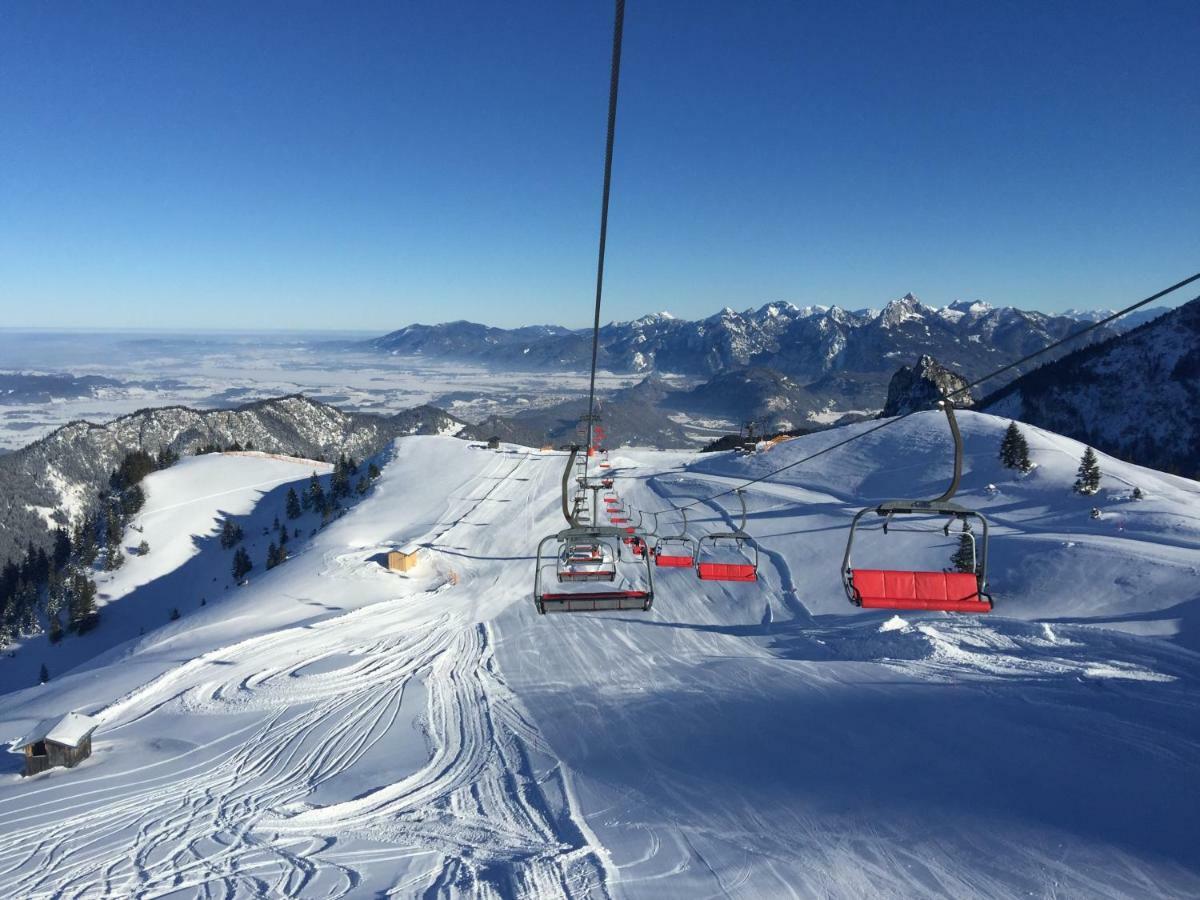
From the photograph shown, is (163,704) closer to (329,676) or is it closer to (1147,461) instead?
(329,676)

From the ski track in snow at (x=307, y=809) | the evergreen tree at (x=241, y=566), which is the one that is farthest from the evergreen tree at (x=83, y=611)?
the ski track in snow at (x=307, y=809)

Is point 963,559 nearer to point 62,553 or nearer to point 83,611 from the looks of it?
point 83,611

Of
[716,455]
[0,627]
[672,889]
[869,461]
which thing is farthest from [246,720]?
[0,627]

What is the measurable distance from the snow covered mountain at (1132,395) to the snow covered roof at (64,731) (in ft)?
377

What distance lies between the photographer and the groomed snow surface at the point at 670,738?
10203 millimetres

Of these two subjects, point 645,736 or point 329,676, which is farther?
point 329,676

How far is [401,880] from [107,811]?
29.5ft

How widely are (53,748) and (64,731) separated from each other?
1.55 ft

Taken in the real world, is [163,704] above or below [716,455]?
below

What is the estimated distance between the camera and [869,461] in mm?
50531

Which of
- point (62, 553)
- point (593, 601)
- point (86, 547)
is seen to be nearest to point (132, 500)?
point (86, 547)

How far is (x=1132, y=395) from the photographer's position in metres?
102

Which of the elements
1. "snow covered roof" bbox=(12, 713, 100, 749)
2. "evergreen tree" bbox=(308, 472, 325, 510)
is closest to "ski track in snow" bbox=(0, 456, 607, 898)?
"snow covered roof" bbox=(12, 713, 100, 749)

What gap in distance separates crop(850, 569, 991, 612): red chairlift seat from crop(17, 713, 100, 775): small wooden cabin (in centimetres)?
Result: 2131
